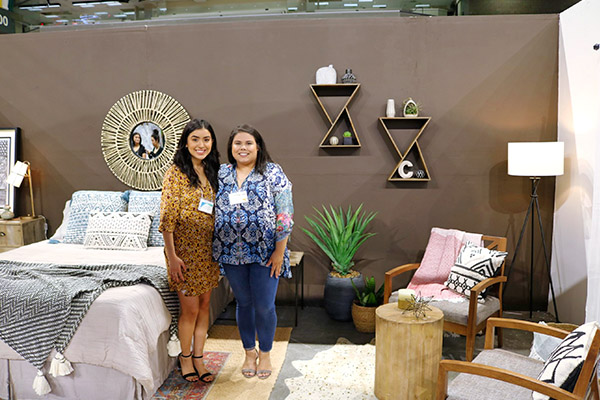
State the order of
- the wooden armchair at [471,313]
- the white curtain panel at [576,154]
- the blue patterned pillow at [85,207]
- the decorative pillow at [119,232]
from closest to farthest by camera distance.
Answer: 1. the wooden armchair at [471,313]
2. the white curtain panel at [576,154]
3. the decorative pillow at [119,232]
4. the blue patterned pillow at [85,207]

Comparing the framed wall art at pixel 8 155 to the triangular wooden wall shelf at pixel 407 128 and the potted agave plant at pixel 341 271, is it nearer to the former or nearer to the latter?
the potted agave plant at pixel 341 271

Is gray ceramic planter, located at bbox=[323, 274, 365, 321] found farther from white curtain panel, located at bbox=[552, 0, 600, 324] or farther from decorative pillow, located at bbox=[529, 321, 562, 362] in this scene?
white curtain panel, located at bbox=[552, 0, 600, 324]

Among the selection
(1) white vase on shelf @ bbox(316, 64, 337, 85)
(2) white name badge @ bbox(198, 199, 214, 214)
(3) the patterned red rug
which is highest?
(1) white vase on shelf @ bbox(316, 64, 337, 85)

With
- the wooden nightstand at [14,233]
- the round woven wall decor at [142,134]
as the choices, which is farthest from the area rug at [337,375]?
the wooden nightstand at [14,233]

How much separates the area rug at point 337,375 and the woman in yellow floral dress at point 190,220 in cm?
80

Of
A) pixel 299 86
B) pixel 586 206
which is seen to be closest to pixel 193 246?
pixel 299 86

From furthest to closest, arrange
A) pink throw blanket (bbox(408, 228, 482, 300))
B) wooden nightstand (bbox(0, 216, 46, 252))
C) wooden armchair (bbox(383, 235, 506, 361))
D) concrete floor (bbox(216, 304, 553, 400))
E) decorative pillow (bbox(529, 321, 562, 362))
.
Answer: wooden nightstand (bbox(0, 216, 46, 252))
pink throw blanket (bbox(408, 228, 482, 300))
concrete floor (bbox(216, 304, 553, 400))
wooden armchair (bbox(383, 235, 506, 361))
decorative pillow (bbox(529, 321, 562, 362))

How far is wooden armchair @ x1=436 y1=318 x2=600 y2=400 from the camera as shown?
5.82 feet

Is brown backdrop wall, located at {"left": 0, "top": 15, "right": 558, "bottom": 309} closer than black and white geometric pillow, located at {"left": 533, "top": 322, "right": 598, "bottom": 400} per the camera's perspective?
No

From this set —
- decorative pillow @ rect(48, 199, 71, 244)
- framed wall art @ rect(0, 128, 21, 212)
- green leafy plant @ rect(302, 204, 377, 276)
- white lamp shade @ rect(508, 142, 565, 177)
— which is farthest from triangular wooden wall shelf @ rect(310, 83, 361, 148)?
framed wall art @ rect(0, 128, 21, 212)

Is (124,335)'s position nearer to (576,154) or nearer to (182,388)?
(182,388)

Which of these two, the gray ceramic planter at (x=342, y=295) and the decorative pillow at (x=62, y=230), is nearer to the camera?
the gray ceramic planter at (x=342, y=295)

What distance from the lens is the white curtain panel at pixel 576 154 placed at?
364cm

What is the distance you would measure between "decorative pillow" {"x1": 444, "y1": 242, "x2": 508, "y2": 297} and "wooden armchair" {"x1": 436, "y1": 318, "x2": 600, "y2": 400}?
96cm
